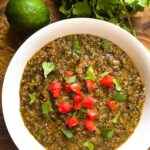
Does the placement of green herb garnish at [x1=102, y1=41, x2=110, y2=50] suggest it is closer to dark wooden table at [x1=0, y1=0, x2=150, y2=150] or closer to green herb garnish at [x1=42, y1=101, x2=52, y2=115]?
dark wooden table at [x1=0, y1=0, x2=150, y2=150]

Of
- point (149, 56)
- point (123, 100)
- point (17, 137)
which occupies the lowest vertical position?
point (17, 137)

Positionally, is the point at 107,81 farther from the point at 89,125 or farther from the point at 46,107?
the point at 46,107

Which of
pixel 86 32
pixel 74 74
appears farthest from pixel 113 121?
pixel 86 32

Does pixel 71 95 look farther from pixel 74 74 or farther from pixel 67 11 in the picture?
pixel 67 11

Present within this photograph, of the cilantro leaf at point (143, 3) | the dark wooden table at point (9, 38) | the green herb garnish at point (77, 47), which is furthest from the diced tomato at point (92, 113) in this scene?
the cilantro leaf at point (143, 3)

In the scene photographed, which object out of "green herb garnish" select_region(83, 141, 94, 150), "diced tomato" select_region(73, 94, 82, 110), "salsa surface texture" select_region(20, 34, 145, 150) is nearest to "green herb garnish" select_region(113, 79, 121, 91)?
"salsa surface texture" select_region(20, 34, 145, 150)

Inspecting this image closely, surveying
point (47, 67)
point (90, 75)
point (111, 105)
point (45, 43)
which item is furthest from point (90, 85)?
point (45, 43)

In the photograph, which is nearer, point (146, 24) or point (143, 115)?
point (143, 115)
